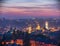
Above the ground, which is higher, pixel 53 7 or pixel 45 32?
pixel 53 7

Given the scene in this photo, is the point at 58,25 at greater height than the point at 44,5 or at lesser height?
lesser

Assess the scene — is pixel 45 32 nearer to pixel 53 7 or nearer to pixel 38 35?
pixel 38 35

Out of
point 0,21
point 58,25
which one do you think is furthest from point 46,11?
point 0,21

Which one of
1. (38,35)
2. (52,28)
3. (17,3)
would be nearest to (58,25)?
(52,28)

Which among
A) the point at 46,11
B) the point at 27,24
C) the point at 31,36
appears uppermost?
the point at 46,11

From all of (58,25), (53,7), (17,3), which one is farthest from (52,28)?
(17,3)

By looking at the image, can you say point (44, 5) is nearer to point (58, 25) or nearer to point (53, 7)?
point (53, 7)
